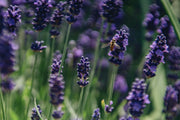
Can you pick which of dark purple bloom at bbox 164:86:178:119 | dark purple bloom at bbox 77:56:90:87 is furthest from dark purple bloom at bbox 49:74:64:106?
dark purple bloom at bbox 164:86:178:119

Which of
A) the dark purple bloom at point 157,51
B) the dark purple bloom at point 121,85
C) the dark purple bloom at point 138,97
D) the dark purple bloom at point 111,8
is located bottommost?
the dark purple bloom at point 121,85

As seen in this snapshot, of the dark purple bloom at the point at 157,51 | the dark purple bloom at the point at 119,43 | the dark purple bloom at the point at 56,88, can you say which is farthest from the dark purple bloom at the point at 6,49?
the dark purple bloom at the point at 157,51

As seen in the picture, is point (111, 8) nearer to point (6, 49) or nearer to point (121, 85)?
point (6, 49)

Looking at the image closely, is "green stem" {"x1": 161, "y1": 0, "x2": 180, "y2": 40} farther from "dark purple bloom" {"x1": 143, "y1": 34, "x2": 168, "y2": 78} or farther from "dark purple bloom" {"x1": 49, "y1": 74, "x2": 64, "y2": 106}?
"dark purple bloom" {"x1": 49, "y1": 74, "x2": 64, "y2": 106}

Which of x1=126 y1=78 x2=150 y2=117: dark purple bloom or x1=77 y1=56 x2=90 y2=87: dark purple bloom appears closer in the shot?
x1=126 y1=78 x2=150 y2=117: dark purple bloom

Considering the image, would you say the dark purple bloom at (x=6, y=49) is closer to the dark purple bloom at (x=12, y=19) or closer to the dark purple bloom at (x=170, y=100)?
the dark purple bloom at (x=12, y=19)
